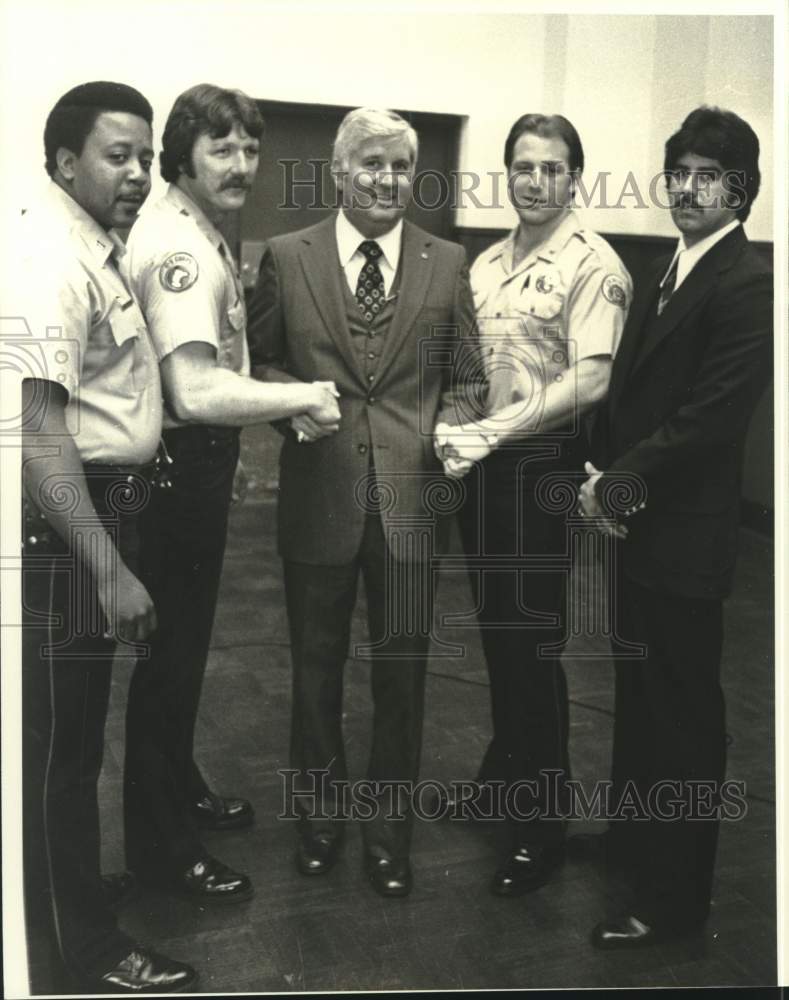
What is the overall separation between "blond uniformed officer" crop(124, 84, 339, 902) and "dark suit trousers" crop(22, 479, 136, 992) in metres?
0.12

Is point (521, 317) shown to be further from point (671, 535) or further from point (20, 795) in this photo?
point (20, 795)

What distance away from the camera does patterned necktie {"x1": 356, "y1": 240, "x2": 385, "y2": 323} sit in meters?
2.66

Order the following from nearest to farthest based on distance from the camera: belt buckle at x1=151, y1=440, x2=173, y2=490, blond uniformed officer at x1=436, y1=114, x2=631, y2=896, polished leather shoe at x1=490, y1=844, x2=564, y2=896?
belt buckle at x1=151, y1=440, x2=173, y2=490 < blond uniformed officer at x1=436, y1=114, x2=631, y2=896 < polished leather shoe at x1=490, y1=844, x2=564, y2=896

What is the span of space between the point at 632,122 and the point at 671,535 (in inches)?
37.9

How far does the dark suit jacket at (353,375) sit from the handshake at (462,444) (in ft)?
0.07

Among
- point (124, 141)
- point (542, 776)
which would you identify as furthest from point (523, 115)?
point (542, 776)

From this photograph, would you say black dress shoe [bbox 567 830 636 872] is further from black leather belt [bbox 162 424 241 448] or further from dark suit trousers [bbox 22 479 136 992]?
black leather belt [bbox 162 424 241 448]

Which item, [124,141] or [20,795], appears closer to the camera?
[124,141]

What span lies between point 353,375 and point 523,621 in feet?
2.37

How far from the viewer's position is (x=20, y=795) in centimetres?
267

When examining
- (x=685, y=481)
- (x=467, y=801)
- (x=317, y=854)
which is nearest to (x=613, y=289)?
(x=685, y=481)

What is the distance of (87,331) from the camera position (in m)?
2.45

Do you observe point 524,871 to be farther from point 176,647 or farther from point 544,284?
point 544,284

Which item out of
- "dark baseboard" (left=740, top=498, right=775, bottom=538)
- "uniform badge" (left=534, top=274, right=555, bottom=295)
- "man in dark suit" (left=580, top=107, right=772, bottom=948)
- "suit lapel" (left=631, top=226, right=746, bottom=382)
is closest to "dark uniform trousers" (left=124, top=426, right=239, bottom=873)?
"uniform badge" (left=534, top=274, right=555, bottom=295)
